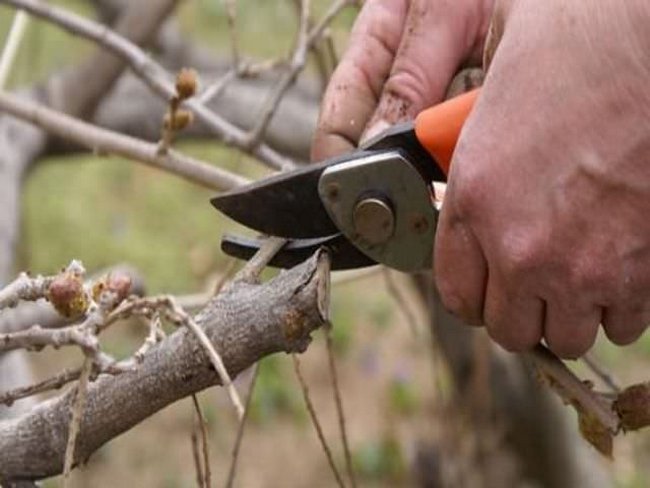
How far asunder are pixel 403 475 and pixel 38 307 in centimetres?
193

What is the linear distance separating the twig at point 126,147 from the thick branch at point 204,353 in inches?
18.4

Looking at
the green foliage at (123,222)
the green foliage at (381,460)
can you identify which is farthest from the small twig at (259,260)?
the green foliage at (123,222)

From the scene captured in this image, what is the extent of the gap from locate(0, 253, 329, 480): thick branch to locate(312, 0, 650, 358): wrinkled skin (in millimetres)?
146

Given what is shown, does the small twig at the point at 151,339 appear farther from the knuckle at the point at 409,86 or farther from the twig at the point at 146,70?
the twig at the point at 146,70

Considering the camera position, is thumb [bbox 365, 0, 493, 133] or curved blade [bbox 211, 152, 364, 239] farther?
thumb [bbox 365, 0, 493, 133]

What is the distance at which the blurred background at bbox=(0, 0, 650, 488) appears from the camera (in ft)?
11.0

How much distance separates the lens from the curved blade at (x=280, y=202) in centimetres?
120

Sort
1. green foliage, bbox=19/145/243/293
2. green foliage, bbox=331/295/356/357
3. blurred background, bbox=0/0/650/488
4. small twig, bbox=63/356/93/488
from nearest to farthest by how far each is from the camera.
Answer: small twig, bbox=63/356/93/488 → blurred background, bbox=0/0/650/488 → green foliage, bbox=331/295/356/357 → green foliage, bbox=19/145/243/293

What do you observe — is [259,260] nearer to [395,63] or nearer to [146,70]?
[395,63]

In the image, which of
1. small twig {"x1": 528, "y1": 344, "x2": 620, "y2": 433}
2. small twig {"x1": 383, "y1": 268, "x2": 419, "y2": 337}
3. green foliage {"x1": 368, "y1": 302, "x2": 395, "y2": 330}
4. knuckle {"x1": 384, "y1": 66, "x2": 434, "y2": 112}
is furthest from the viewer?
green foliage {"x1": 368, "y1": 302, "x2": 395, "y2": 330}

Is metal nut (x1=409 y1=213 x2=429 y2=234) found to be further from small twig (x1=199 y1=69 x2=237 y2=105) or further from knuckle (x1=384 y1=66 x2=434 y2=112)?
small twig (x1=199 y1=69 x2=237 y2=105)

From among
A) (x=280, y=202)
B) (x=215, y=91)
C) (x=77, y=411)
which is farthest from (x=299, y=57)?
(x=77, y=411)

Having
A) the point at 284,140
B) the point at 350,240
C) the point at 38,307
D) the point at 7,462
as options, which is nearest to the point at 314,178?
the point at 350,240

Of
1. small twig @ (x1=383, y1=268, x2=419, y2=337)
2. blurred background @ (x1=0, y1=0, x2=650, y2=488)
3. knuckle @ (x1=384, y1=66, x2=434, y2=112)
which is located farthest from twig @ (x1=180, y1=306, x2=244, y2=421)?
blurred background @ (x1=0, y1=0, x2=650, y2=488)
